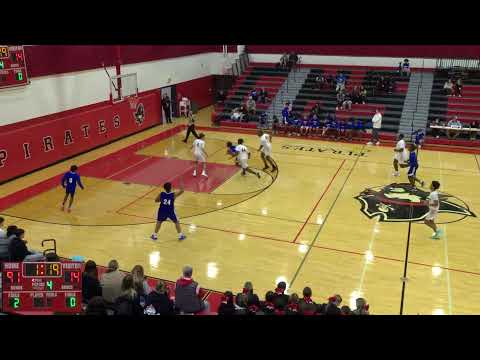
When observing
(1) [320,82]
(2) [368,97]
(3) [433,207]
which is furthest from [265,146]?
(1) [320,82]

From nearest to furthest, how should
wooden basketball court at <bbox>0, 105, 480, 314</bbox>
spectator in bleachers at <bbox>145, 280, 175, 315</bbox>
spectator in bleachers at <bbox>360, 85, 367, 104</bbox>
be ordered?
1. spectator in bleachers at <bbox>145, 280, 175, 315</bbox>
2. wooden basketball court at <bbox>0, 105, 480, 314</bbox>
3. spectator in bleachers at <bbox>360, 85, 367, 104</bbox>

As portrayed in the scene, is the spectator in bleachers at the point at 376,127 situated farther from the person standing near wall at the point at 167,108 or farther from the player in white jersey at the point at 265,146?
the person standing near wall at the point at 167,108

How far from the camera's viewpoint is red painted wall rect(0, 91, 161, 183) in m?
16.6

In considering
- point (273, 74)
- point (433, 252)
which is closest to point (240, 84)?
point (273, 74)

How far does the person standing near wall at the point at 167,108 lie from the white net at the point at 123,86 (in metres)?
3.00

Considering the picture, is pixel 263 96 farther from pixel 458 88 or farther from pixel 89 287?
pixel 89 287

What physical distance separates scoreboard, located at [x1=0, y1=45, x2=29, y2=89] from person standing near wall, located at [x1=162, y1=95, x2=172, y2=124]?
33.6ft

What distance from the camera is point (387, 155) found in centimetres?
2033

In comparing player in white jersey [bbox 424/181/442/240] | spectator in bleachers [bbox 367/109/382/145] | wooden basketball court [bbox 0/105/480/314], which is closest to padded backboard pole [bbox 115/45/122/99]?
wooden basketball court [bbox 0/105/480/314]

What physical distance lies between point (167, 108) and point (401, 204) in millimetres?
16197

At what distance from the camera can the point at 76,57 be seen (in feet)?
65.8

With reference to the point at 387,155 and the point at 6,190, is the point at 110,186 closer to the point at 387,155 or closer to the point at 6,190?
the point at 6,190

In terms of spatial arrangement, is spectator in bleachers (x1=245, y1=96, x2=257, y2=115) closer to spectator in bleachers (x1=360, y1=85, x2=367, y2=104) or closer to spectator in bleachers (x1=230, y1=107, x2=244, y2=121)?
spectator in bleachers (x1=230, y1=107, x2=244, y2=121)

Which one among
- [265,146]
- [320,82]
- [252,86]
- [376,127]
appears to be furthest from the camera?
[252,86]
